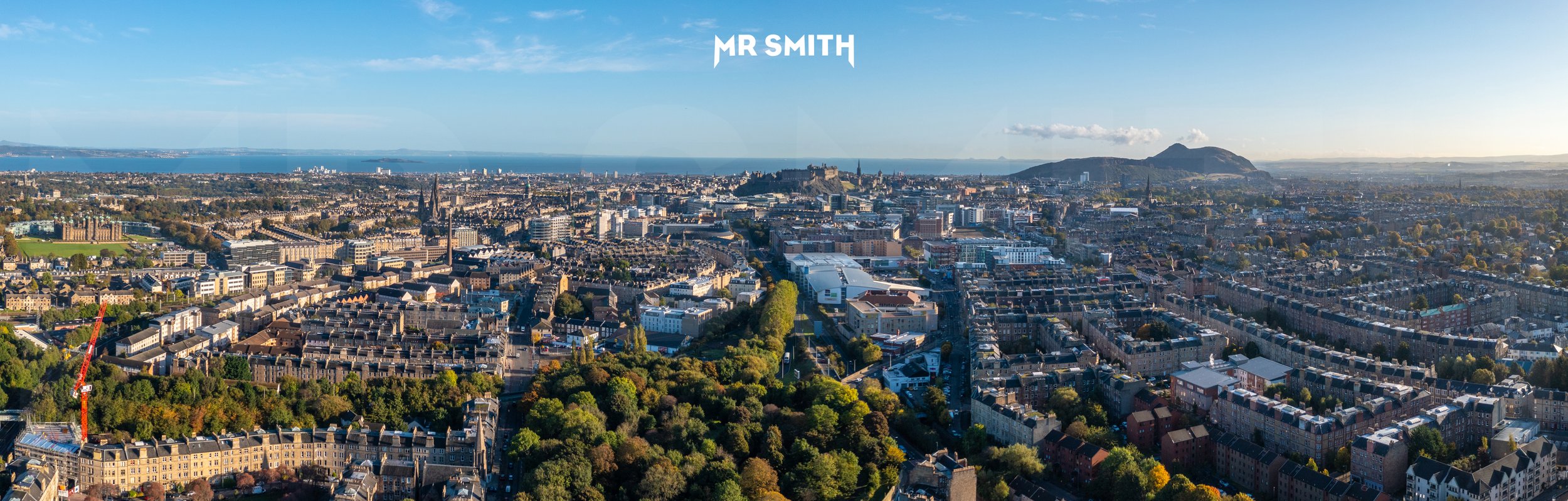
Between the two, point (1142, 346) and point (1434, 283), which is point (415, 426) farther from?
point (1434, 283)

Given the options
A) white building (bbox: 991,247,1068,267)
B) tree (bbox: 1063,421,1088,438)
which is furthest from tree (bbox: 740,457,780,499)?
white building (bbox: 991,247,1068,267)

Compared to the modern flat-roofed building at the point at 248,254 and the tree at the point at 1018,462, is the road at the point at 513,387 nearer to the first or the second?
the tree at the point at 1018,462

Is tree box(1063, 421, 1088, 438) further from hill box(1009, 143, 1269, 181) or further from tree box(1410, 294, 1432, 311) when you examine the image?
hill box(1009, 143, 1269, 181)

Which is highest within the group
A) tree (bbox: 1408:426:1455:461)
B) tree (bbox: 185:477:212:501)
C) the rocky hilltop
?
the rocky hilltop

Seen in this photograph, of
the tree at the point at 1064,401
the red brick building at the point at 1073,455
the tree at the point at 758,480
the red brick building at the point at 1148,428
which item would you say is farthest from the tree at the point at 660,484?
the red brick building at the point at 1148,428

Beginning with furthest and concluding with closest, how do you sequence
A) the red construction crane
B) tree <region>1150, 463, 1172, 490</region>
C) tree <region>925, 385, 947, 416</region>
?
tree <region>925, 385, 947, 416</region>, the red construction crane, tree <region>1150, 463, 1172, 490</region>

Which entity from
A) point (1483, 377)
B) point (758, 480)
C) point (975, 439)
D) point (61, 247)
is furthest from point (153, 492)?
point (61, 247)

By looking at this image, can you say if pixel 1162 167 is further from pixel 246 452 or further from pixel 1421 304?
pixel 246 452
